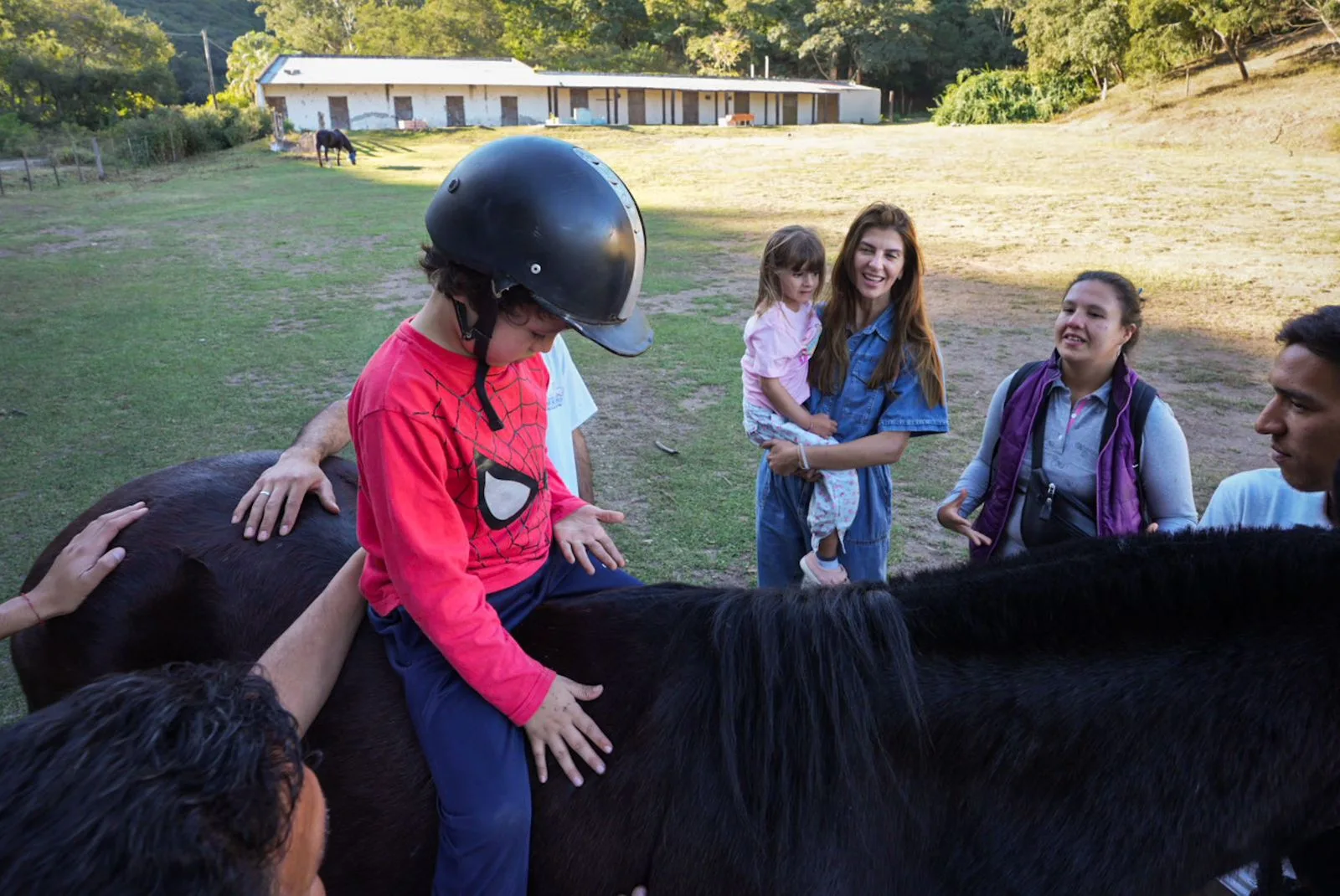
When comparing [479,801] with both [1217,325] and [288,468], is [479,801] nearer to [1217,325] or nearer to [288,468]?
[288,468]

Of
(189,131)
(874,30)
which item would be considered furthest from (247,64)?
(874,30)

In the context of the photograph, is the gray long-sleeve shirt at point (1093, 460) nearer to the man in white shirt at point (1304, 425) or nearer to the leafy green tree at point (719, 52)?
the man in white shirt at point (1304, 425)

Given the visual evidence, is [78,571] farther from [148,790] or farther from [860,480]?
[860,480]

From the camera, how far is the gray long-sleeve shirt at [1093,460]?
2830mm

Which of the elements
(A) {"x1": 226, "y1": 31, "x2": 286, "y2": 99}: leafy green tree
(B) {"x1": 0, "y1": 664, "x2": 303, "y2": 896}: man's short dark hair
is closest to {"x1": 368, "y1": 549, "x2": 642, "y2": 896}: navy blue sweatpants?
(B) {"x1": 0, "y1": 664, "x2": 303, "y2": 896}: man's short dark hair

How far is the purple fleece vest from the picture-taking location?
2.83m

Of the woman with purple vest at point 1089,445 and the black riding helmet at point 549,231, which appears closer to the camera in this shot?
the black riding helmet at point 549,231

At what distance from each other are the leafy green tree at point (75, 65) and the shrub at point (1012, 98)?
48942 mm

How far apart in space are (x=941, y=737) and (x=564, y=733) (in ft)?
2.74

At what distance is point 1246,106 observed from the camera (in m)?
30.2

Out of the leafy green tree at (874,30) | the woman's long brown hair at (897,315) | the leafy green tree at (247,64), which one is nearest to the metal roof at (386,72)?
the leafy green tree at (247,64)

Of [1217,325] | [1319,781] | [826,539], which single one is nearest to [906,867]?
[1319,781]

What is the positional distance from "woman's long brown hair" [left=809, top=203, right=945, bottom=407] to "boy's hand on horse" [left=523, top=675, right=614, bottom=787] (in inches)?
79.9

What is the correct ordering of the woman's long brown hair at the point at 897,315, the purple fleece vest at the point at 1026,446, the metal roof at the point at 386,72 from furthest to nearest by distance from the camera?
1. the metal roof at the point at 386,72
2. the woman's long brown hair at the point at 897,315
3. the purple fleece vest at the point at 1026,446
